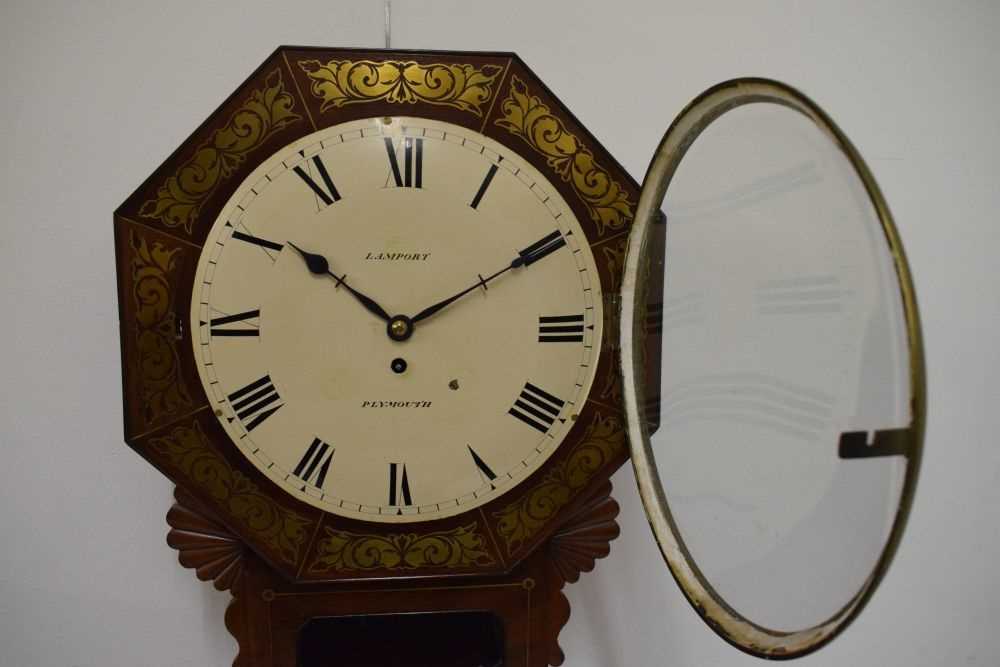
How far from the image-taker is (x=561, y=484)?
881 mm

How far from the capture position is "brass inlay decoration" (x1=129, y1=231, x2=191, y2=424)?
2.68 ft

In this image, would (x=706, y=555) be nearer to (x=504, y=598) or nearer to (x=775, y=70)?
(x=504, y=598)

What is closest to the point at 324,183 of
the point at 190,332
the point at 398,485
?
the point at 190,332

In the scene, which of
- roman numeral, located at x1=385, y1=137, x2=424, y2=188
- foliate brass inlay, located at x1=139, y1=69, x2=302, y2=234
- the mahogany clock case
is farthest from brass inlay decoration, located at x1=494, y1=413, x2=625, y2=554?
foliate brass inlay, located at x1=139, y1=69, x2=302, y2=234

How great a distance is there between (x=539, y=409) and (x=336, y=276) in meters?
0.26

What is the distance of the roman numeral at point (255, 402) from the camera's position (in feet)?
2.77

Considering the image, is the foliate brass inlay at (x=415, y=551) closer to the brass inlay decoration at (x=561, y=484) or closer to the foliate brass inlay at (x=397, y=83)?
the brass inlay decoration at (x=561, y=484)

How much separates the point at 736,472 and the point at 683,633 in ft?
1.85

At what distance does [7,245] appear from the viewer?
1.06 metres

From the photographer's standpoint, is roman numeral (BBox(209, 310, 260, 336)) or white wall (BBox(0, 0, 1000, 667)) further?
white wall (BBox(0, 0, 1000, 667))

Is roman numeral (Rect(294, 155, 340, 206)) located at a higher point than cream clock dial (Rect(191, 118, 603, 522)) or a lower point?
higher

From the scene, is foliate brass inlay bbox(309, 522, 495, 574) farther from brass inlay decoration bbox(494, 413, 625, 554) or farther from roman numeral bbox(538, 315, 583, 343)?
roman numeral bbox(538, 315, 583, 343)

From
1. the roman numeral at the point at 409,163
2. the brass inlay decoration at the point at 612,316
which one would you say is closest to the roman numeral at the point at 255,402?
the roman numeral at the point at 409,163

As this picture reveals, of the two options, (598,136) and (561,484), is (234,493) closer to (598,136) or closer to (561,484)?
(561,484)
